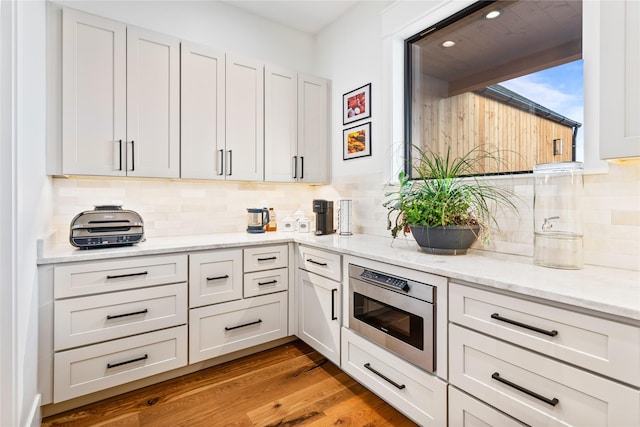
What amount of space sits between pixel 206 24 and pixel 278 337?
2627mm

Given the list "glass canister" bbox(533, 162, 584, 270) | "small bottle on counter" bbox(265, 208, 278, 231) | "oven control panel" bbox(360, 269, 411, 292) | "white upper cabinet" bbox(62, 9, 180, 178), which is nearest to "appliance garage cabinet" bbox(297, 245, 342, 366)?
"oven control panel" bbox(360, 269, 411, 292)

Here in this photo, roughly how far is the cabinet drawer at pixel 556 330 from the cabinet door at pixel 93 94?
2215 millimetres

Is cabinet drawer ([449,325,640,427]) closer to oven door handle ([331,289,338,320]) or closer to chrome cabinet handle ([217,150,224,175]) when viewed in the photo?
oven door handle ([331,289,338,320])

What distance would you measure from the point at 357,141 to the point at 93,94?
75.8 inches

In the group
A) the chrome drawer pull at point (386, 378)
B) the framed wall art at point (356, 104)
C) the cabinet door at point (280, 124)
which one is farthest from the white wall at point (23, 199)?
the framed wall art at point (356, 104)

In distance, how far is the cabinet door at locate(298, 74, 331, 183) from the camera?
2.92 meters

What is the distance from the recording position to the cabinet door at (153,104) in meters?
2.14

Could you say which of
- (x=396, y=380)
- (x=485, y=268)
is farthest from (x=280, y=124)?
(x=396, y=380)

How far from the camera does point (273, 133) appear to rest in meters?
2.77

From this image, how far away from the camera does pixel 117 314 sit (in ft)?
6.07

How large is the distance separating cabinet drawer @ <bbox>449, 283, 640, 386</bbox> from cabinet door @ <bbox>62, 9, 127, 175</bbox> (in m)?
2.22

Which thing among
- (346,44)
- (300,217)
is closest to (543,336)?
(300,217)

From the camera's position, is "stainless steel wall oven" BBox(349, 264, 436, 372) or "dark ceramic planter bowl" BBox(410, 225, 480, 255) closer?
"stainless steel wall oven" BBox(349, 264, 436, 372)

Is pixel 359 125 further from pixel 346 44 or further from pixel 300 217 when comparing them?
pixel 300 217
